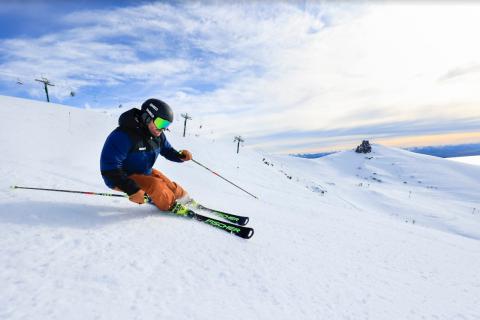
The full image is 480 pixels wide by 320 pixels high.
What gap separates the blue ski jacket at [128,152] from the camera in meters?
3.90

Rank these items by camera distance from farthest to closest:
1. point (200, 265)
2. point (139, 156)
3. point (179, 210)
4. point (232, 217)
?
point (232, 217) → point (179, 210) → point (139, 156) → point (200, 265)

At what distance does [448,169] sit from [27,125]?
87.7 m

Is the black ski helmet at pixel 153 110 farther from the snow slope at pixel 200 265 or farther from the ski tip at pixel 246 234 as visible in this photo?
the ski tip at pixel 246 234

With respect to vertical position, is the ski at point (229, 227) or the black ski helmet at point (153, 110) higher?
the black ski helmet at point (153, 110)

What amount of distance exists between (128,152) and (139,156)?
0.23 m

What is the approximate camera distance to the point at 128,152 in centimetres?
422

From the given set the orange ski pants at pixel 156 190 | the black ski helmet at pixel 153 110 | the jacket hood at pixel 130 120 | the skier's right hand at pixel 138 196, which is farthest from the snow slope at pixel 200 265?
the black ski helmet at pixel 153 110

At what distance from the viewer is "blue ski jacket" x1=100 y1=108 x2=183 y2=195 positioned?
3.90 m

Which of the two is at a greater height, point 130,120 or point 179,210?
point 130,120

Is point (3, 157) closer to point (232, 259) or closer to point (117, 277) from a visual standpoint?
point (117, 277)

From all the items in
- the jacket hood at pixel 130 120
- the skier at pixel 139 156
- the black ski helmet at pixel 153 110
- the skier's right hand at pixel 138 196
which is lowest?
the skier's right hand at pixel 138 196

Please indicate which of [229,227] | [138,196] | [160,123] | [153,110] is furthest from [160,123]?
[229,227]

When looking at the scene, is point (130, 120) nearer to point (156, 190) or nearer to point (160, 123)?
point (160, 123)

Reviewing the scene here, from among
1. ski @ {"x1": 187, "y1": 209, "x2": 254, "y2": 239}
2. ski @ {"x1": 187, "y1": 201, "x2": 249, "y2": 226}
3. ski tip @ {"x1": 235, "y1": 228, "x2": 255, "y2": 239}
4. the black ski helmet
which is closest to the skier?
the black ski helmet
